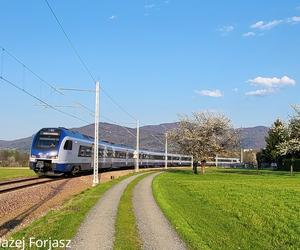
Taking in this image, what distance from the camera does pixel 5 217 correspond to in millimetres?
18672

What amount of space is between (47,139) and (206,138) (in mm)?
34507

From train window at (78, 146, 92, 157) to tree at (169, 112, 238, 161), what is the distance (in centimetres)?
2362

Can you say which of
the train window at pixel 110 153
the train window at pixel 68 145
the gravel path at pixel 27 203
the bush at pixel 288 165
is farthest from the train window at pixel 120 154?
the bush at pixel 288 165

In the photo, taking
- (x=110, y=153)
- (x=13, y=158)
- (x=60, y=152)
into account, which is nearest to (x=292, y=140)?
(x=110, y=153)

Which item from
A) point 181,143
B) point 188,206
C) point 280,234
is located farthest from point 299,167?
point 280,234

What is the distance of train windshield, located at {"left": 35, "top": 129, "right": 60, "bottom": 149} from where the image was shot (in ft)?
133

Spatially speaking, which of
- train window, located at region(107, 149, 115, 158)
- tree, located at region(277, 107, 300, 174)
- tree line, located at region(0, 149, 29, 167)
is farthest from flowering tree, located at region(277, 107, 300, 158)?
tree line, located at region(0, 149, 29, 167)

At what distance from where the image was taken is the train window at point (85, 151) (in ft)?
150

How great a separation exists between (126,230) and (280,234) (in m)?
3.98

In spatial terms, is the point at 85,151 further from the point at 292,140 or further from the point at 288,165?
the point at 288,165

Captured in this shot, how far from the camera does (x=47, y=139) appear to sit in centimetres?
4103

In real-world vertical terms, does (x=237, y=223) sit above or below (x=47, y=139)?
below

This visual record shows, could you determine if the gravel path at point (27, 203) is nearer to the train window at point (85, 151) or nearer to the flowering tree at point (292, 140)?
the train window at point (85, 151)

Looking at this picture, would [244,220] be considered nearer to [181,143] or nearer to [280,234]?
[280,234]
